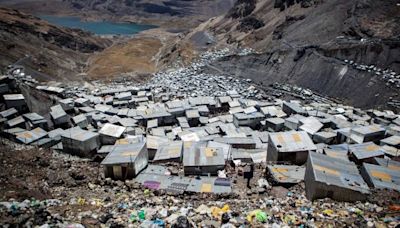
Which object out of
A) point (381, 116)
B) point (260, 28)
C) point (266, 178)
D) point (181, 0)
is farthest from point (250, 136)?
point (181, 0)

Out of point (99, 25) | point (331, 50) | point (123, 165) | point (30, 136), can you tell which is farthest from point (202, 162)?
point (99, 25)

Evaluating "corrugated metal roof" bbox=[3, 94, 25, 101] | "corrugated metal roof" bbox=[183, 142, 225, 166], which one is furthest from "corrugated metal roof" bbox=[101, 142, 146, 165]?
"corrugated metal roof" bbox=[3, 94, 25, 101]

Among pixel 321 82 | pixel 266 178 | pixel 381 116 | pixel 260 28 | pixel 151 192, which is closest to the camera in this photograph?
pixel 151 192

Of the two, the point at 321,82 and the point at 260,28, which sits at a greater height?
the point at 260,28

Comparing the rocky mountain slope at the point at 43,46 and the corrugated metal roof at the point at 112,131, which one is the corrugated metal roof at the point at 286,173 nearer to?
the corrugated metal roof at the point at 112,131

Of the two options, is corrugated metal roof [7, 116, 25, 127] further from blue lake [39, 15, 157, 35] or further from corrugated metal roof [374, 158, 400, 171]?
blue lake [39, 15, 157, 35]

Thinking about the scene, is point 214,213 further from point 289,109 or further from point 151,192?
point 289,109

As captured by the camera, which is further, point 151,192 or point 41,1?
point 41,1

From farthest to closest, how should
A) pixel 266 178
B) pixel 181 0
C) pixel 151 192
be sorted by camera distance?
pixel 181 0
pixel 266 178
pixel 151 192

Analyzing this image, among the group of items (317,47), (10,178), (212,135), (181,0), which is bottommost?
(212,135)
